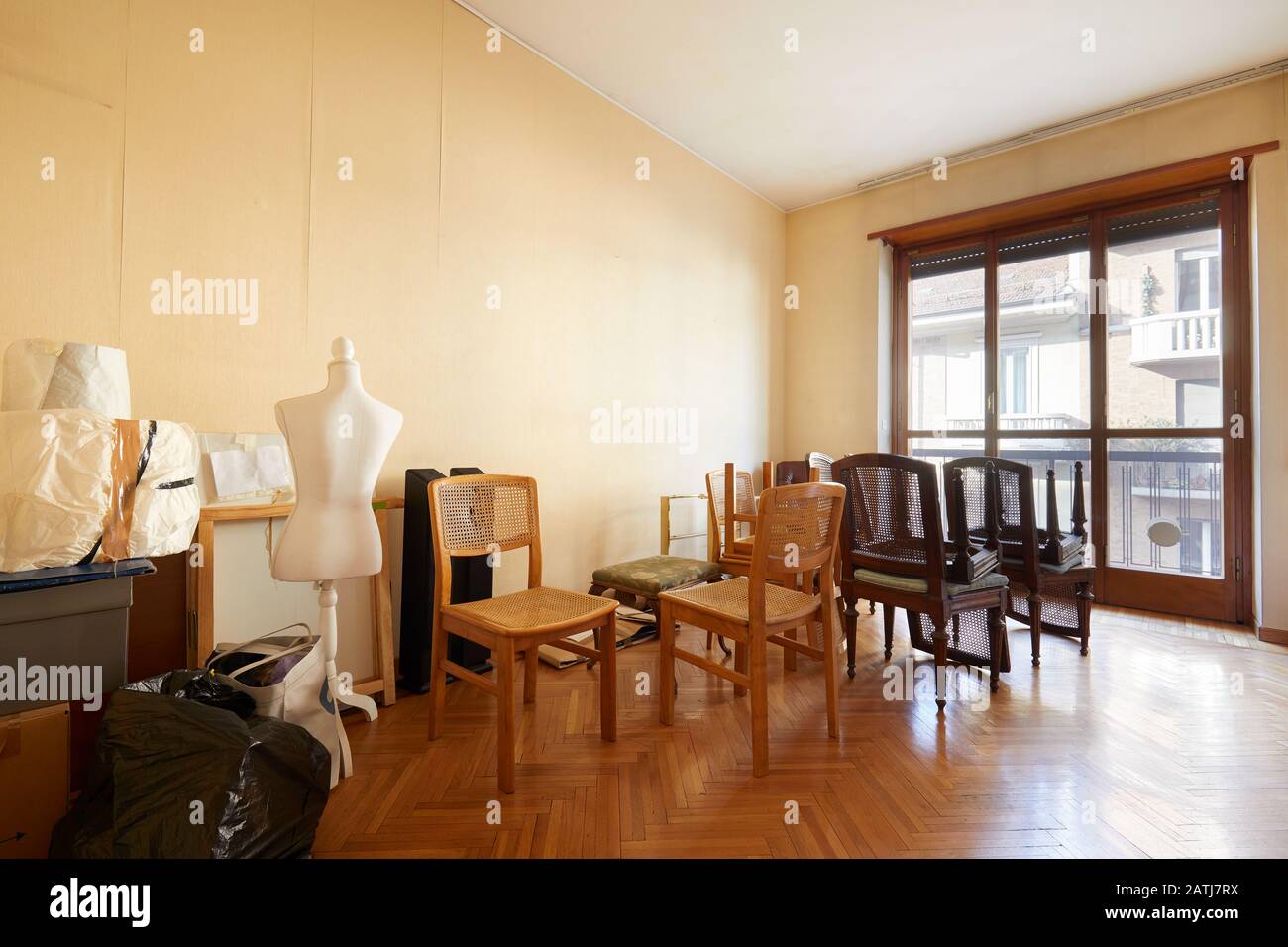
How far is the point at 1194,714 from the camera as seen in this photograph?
242 cm

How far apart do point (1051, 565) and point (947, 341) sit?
2449 mm

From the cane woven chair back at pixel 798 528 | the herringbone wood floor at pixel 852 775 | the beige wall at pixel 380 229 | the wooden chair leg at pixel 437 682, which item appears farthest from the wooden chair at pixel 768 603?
the beige wall at pixel 380 229

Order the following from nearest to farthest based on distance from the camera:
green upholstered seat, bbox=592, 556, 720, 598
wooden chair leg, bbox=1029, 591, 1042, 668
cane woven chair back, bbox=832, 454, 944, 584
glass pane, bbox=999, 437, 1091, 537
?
cane woven chair back, bbox=832, 454, 944, 584, green upholstered seat, bbox=592, 556, 720, 598, wooden chair leg, bbox=1029, 591, 1042, 668, glass pane, bbox=999, 437, 1091, 537

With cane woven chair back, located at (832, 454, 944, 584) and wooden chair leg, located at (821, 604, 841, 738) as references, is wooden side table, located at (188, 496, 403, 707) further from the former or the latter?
cane woven chair back, located at (832, 454, 944, 584)

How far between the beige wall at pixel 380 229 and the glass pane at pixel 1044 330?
229cm

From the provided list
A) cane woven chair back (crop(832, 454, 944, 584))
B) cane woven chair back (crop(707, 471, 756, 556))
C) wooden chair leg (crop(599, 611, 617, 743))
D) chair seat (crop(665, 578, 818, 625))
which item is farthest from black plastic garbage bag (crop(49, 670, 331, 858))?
cane woven chair back (crop(707, 471, 756, 556))

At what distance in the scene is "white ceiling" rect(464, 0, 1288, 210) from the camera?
3084 mm

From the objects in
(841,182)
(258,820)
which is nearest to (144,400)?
(258,820)

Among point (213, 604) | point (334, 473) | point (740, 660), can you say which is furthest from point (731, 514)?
point (213, 604)

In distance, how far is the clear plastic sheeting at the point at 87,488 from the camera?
50.2 inches

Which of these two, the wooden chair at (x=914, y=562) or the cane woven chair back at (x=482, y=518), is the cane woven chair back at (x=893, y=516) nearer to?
the wooden chair at (x=914, y=562)

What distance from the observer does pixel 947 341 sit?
4.93 meters

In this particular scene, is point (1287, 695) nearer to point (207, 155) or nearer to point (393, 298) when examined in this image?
point (393, 298)
